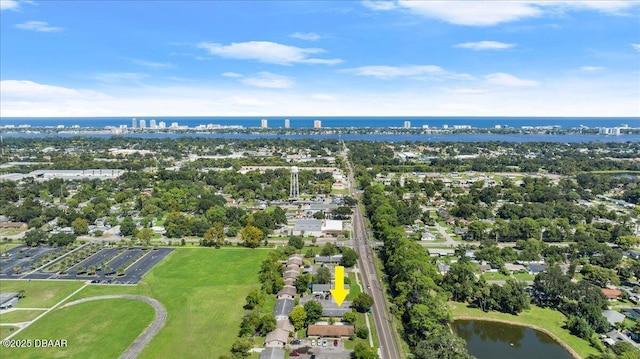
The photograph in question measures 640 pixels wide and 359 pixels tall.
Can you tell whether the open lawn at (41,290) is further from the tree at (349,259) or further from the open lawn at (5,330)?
the tree at (349,259)

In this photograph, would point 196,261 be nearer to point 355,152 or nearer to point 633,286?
point 633,286

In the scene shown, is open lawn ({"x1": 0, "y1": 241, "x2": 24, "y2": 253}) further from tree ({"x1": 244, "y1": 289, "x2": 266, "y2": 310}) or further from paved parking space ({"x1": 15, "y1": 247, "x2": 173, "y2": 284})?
tree ({"x1": 244, "y1": 289, "x2": 266, "y2": 310})

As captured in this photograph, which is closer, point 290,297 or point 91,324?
point 91,324

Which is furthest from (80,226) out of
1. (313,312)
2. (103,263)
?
(313,312)

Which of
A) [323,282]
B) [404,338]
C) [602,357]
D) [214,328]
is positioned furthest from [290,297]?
[602,357]

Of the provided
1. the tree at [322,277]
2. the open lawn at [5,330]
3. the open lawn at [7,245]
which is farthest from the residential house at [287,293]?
the open lawn at [7,245]

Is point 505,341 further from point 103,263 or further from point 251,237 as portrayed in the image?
point 103,263
